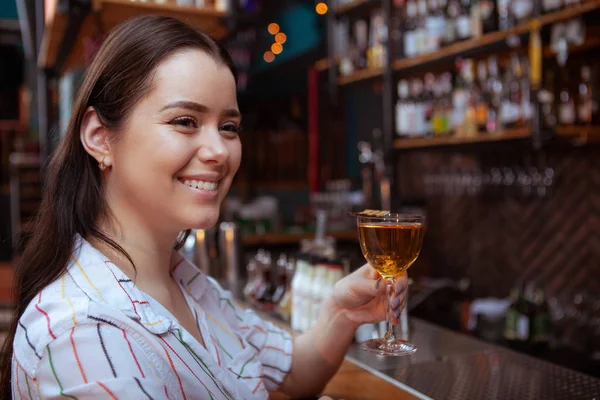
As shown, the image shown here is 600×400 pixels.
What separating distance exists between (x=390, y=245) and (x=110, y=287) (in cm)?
50

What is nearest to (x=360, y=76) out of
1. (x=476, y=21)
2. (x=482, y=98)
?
(x=482, y=98)

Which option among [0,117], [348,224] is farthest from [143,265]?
[0,117]

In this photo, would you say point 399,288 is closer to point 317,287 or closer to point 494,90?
point 317,287

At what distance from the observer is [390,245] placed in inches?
44.4

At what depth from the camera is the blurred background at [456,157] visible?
2.98m

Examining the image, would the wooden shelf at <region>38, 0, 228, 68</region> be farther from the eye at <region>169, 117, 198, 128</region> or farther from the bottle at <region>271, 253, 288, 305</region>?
the eye at <region>169, 117, 198, 128</region>

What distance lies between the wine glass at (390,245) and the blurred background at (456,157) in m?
0.65

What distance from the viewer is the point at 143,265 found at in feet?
4.04

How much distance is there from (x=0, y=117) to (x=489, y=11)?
765cm

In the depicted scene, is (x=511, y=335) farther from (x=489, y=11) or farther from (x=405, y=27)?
(x=405, y=27)

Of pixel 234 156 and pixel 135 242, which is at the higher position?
pixel 234 156

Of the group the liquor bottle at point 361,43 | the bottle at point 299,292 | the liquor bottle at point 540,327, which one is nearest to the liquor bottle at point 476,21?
the liquor bottle at point 361,43

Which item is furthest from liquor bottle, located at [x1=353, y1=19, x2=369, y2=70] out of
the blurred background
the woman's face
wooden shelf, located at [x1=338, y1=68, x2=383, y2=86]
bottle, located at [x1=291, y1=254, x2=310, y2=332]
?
the woman's face

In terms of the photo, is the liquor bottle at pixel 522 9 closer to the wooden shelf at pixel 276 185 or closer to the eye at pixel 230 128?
the eye at pixel 230 128
